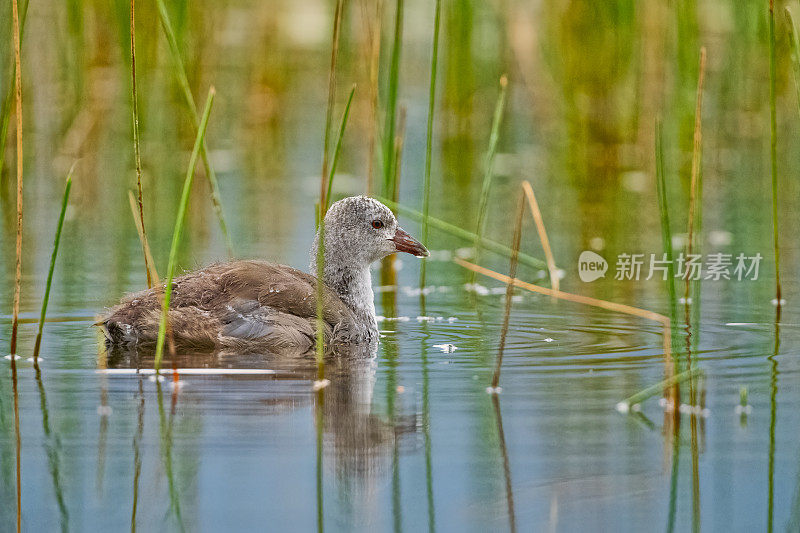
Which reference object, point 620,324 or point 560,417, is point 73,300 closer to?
point 620,324

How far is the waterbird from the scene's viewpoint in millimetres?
6156

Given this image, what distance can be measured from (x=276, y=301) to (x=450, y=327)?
989 millimetres

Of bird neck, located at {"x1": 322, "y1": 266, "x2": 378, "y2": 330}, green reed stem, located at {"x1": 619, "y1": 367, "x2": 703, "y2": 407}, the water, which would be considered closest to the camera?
the water

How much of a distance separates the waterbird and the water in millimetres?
227

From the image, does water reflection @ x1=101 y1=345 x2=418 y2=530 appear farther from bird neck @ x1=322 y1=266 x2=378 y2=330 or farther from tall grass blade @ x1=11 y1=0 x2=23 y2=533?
bird neck @ x1=322 y1=266 x2=378 y2=330

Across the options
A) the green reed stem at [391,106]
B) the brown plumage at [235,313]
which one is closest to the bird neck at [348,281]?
the brown plumage at [235,313]

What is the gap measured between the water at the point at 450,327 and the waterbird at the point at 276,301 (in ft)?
0.74

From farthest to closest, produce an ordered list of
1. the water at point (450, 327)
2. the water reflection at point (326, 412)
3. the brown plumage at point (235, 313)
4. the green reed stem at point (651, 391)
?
1. the brown plumage at point (235, 313)
2. the green reed stem at point (651, 391)
3. the water reflection at point (326, 412)
4. the water at point (450, 327)

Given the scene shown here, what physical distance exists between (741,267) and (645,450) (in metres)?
4.06

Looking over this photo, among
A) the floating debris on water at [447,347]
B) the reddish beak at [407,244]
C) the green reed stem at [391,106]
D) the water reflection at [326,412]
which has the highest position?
the green reed stem at [391,106]

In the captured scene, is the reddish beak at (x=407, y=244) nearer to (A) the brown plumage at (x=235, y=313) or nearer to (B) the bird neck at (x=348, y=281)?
(B) the bird neck at (x=348, y=281)


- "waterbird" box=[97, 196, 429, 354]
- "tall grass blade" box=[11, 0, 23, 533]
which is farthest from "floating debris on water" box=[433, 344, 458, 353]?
"tall grass blade" box=[11, 0, 23, 533]

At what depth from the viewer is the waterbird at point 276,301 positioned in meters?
6.16

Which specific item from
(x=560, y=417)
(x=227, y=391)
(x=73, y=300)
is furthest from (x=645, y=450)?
(x=73, y=300)
